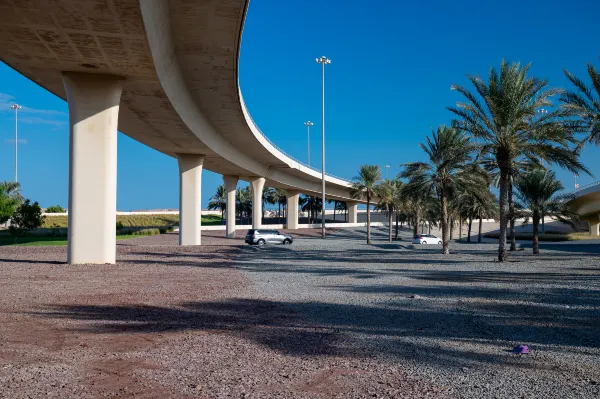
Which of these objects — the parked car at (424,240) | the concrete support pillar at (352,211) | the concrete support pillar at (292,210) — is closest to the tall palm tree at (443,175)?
the parked car at (424,240)

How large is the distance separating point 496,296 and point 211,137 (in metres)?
24.6

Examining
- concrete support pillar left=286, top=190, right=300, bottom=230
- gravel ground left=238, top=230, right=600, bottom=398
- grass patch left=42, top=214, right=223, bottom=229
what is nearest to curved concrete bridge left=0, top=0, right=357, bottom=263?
gravel ground left=238, top=230, right=600, bottom=398

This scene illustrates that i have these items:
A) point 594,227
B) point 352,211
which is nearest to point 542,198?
point 594,227

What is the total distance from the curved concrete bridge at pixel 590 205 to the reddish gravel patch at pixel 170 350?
49376 mm

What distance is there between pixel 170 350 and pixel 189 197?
33.4m

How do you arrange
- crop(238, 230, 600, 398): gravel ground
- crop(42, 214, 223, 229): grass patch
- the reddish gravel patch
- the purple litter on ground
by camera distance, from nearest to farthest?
1. the reddish gravel patch
2. crop(238, 230, 600, 398): gravel ground
3. the purple litter on ground
4. crop(42, 214, 223, 229): grass patch

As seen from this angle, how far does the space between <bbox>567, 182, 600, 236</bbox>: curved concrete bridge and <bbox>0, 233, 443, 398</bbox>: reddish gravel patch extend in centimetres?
4938

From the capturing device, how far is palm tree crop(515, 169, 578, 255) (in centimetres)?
3491

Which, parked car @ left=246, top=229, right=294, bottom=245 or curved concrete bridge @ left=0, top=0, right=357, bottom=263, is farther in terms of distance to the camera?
parked car @ left=246, top=229, right=294, bottom=245

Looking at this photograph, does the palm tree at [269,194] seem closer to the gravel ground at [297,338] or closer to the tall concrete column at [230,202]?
the tall concrete column at [230,202]

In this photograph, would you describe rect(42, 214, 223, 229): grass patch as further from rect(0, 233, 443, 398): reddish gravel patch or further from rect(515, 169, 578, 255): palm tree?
rect(0, 233, 443, 398): reddish gravel patch

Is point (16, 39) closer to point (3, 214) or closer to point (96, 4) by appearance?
point (96, 4)

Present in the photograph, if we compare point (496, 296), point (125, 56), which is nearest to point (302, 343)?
point (496, 296)

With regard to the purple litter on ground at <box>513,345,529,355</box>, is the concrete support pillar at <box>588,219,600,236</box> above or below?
above
